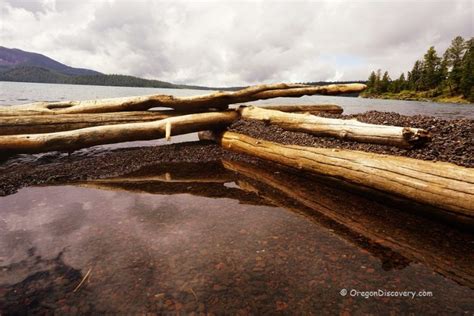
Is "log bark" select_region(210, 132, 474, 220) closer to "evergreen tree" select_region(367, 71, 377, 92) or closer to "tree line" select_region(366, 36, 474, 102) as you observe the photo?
"tree line" select_region(366, 36, 474, 102)

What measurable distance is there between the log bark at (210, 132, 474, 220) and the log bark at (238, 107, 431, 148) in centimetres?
77

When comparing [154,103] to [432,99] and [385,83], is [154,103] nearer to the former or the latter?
[432,99]

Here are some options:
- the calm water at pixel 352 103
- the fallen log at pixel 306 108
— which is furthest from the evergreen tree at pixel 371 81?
the fallen log at pixel 306 108

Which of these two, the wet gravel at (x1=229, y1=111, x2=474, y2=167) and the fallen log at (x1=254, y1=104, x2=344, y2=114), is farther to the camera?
the fallen log at (x1=254, y1=104, x2=344, y2=114)

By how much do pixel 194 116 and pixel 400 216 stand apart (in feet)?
26.8

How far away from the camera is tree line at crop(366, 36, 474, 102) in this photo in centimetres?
7456

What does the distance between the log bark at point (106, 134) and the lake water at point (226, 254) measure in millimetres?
2464

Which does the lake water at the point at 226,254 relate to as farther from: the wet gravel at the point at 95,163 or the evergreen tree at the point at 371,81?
the evergreen tree at the point at 371,81

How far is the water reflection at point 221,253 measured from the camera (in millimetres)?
3178

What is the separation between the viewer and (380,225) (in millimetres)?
4984

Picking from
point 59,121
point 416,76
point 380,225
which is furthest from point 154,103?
point 416,76

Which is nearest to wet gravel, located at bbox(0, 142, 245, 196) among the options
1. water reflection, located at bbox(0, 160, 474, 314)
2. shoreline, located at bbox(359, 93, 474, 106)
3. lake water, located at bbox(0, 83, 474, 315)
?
lake water, located at bbox(0, 83, 474, 315)

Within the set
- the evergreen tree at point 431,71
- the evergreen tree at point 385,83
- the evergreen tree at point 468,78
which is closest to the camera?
the evergreen tree at point 468,78

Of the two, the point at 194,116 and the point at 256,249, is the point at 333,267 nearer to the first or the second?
the point at 256,249
